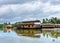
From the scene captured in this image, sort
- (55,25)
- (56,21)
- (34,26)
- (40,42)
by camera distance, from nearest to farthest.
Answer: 1. (40,42)
2. (34,26)
3. (55,25)
4. (56,21)

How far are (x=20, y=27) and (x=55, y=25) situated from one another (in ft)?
10.8

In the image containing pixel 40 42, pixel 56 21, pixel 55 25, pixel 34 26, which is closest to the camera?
pixel 40 42

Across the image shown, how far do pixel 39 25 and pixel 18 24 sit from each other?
2061 millimetres

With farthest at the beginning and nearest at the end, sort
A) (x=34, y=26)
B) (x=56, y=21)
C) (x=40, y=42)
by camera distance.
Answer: (x=56, y=21)
(x=34, y=26)
(x=40, y=42)

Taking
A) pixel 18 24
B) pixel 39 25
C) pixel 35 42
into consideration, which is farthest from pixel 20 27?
pixel 35 42

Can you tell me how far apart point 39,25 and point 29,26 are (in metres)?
0.96

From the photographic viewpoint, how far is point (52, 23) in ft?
64.2

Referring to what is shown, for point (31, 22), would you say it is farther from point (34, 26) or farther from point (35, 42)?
point (35, 42)

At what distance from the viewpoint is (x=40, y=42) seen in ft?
23.6

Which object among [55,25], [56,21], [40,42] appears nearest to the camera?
[40,42]

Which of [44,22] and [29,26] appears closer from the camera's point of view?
[29,26]

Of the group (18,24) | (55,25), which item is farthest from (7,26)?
(55,25)

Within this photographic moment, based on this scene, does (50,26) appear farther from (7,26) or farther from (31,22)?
(7,26)

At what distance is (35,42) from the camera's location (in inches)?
285
